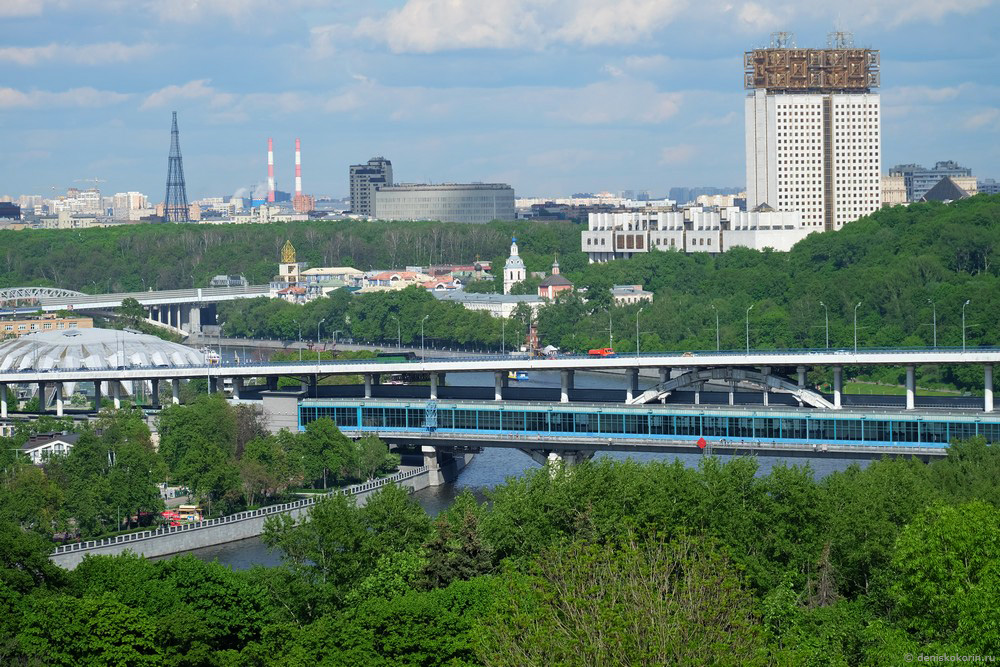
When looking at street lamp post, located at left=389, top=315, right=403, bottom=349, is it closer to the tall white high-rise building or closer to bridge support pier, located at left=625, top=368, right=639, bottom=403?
the tall white high-rise building

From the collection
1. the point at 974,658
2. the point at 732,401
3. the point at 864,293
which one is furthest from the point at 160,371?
the point at 974,658

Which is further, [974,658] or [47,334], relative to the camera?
[47,334]

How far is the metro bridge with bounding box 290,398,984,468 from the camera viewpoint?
54.9 meters

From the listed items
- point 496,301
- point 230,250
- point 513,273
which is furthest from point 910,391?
point 230,250

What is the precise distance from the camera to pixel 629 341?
98438 mm

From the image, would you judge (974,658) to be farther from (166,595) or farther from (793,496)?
(166,595)

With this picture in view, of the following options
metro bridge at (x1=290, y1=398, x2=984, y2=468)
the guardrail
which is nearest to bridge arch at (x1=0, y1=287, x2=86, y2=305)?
metro bridge at (x1=290, y1=398, x2=984, y2=468)

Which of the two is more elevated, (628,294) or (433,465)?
(628,294)

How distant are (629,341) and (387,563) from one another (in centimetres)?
6433

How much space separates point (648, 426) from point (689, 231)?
76771 millimetres

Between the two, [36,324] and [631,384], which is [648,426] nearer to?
[631,384]

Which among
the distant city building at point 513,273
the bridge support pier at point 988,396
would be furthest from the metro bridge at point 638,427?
the distant city building at point 513,273

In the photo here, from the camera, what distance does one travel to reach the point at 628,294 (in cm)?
11656

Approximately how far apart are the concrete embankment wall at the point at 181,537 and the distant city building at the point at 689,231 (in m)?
77.5
